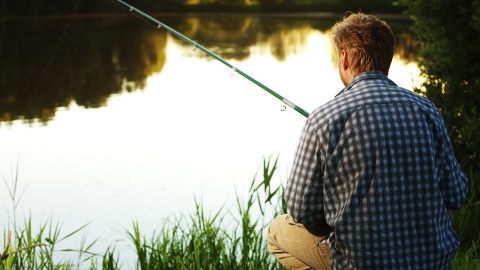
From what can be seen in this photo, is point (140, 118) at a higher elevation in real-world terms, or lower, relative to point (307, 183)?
higher

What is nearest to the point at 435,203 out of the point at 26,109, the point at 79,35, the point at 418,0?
the point at 418,0

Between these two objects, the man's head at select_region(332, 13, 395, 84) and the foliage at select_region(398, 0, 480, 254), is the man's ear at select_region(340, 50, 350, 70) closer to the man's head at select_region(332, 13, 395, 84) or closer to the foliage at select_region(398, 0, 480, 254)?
the man's head at select_region(332, 13, 395, 84)

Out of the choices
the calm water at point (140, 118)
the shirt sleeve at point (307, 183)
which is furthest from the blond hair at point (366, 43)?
the calm water at point (140, 118)

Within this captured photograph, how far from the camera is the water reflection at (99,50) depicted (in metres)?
9.62

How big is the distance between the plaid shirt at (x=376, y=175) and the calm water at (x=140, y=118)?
164 centimetres

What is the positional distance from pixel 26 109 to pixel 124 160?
8.74 ft

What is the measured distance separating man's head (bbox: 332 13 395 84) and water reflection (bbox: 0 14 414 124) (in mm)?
6741

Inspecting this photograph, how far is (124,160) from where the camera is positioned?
6.79m

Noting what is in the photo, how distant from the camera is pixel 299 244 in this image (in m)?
2.20

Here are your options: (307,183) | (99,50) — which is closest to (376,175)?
(307,183)

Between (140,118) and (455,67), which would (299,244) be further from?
(140,118)

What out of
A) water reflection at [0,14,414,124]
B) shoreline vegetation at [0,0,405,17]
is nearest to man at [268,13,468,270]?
water reflection at [0,14,414,124]

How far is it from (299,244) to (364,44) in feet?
2.14

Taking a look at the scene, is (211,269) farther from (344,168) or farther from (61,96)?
(61,96)
